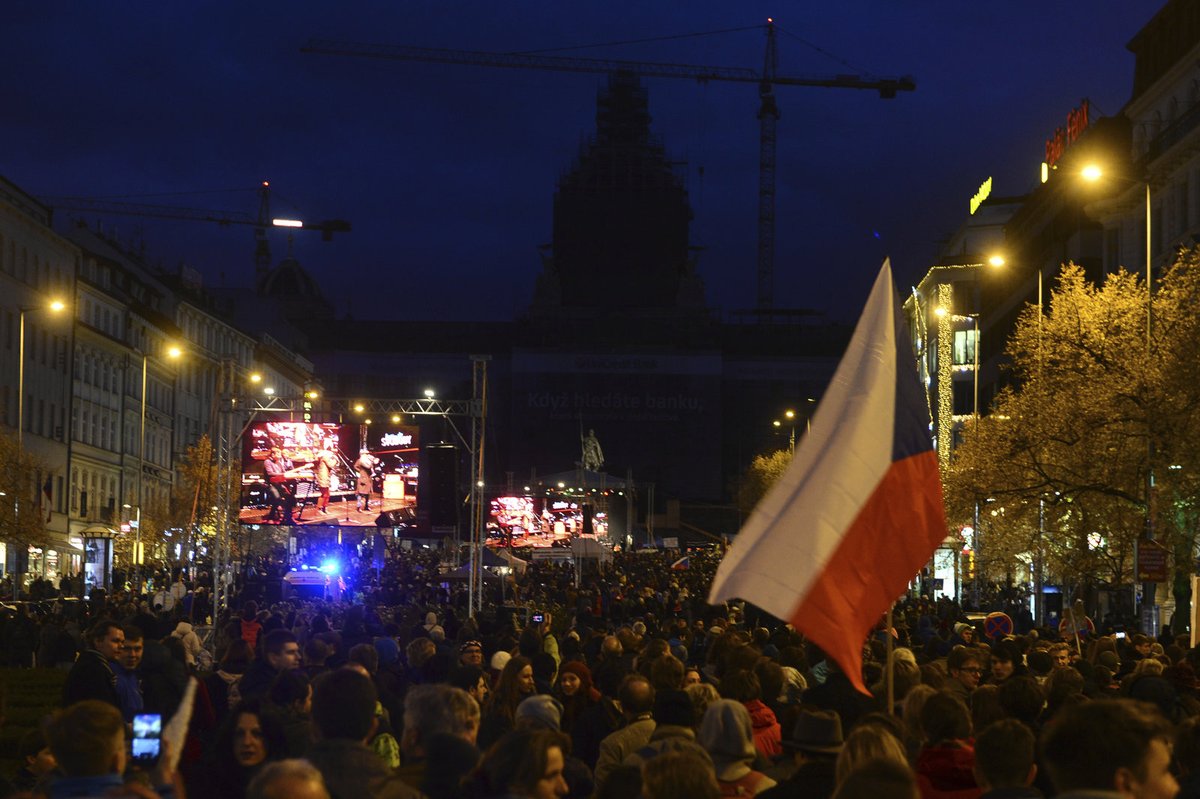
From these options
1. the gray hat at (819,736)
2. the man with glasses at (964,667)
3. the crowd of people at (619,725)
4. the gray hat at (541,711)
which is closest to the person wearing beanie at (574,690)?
the crowd of people at (619,725)

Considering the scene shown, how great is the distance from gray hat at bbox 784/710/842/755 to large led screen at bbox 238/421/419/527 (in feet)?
122

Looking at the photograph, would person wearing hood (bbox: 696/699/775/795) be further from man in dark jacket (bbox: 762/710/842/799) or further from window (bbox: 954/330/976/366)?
window (bbox: 954/330/976/366)

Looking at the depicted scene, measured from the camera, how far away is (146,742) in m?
6.93

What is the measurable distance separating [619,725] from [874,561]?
3261mm

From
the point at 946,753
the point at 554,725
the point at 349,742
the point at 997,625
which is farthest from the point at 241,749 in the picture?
the point at 997,625

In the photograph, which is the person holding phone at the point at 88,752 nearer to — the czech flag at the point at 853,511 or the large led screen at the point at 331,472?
the czech flag at the point at 853,511

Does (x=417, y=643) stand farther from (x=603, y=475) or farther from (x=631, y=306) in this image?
(x=631, y=306)

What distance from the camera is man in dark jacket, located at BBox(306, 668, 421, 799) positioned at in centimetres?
695

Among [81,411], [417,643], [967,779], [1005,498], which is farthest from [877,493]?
[81,411]

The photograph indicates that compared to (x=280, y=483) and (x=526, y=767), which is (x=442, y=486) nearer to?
(x=280, y=483)

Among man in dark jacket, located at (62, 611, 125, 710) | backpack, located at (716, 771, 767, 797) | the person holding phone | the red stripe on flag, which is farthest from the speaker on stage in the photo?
the person holding phone

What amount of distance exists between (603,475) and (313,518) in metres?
71.8

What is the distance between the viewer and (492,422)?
6540 inches

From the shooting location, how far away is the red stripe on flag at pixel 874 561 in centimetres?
874
